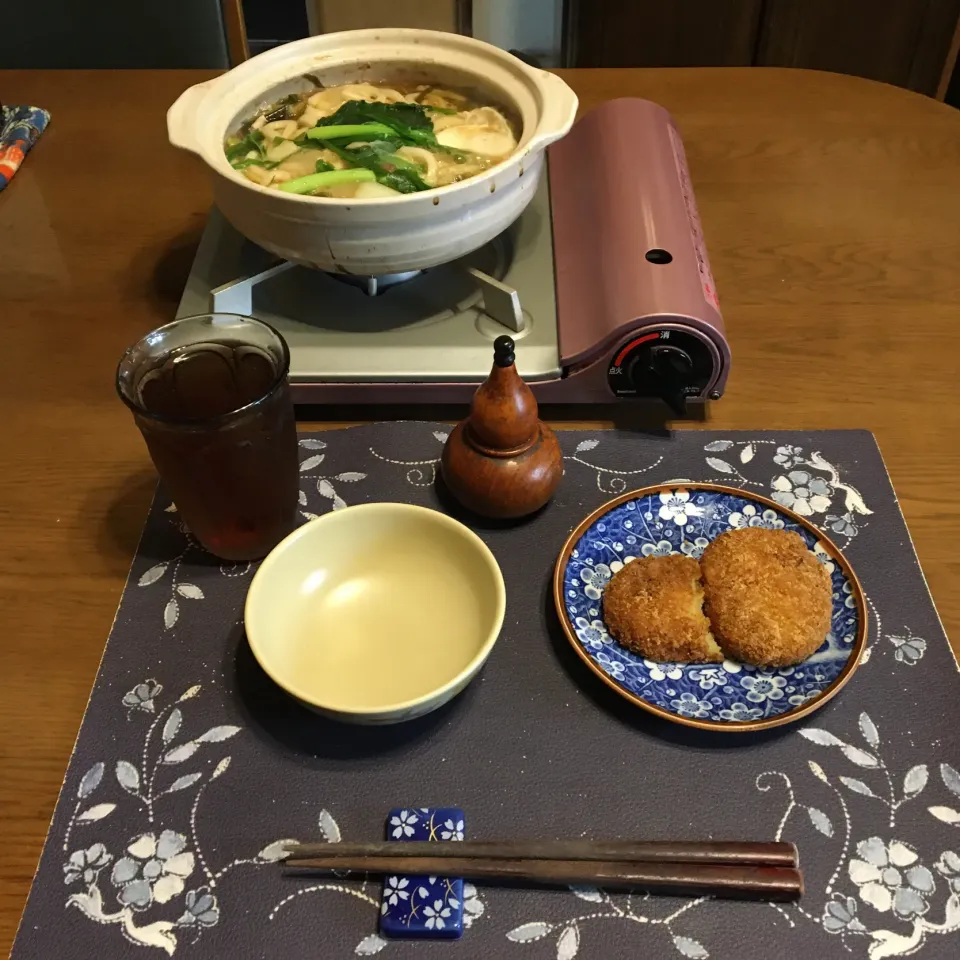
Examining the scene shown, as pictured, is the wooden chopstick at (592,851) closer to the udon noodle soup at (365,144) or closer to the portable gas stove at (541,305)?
the portable gas stove at (541,305)

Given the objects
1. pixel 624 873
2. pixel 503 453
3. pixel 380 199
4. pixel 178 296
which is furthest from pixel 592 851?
pixel 178 296

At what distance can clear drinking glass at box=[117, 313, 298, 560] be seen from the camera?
71 cm

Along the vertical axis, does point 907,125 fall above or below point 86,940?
above

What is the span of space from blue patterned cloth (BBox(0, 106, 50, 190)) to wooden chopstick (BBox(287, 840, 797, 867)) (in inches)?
45.5

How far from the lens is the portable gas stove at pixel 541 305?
876 millimetres

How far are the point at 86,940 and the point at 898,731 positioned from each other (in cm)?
62

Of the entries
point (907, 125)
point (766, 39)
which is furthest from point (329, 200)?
point (766, 39)

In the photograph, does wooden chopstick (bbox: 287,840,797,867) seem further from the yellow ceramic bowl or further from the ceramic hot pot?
the ceramic hot pot

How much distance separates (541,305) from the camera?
37.8 inches

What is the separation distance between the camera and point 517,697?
71 centimetres

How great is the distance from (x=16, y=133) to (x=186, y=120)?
617 millimetres

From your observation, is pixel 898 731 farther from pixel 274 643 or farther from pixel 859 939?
pixel 274 643

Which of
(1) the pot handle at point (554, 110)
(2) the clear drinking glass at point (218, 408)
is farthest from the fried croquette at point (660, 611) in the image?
(1) the pot handle at point (554, 110)

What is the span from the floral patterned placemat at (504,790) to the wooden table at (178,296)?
0.16ft
